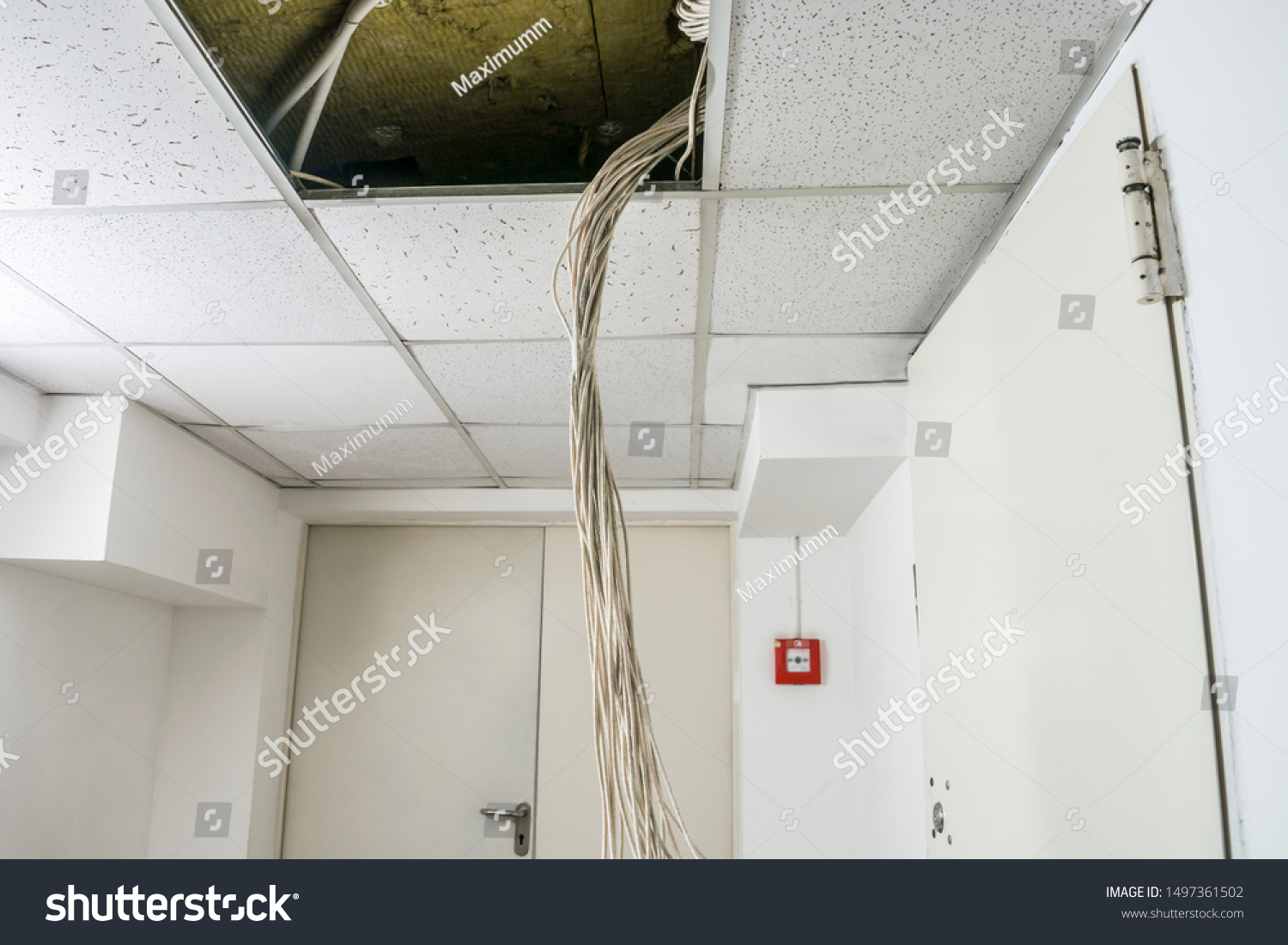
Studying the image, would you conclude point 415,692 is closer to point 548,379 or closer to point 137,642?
point 137,642

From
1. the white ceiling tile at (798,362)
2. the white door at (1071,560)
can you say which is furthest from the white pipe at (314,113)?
the white door at (1071,560)

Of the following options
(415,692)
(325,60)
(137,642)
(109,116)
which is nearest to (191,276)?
(109,116)

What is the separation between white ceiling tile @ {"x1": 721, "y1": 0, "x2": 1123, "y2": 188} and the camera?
104 cm

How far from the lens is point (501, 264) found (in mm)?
1609

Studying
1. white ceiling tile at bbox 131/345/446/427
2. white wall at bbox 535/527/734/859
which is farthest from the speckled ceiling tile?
white wall at bbox 535/527/734/859

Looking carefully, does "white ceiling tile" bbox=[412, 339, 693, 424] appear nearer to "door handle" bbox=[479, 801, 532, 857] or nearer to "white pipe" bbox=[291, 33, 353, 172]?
"white pipe" bbox=[291, 33, 353, 172]

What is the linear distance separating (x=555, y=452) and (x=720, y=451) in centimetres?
55

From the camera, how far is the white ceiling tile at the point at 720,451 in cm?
261

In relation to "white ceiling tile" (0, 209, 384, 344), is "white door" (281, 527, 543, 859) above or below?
below

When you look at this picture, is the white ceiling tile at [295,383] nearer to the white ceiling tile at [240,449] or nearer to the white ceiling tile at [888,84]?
the white ceiling tile at [240,449]

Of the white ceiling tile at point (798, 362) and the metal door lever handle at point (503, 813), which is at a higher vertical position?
the white ceiling tile at point (798, 362)

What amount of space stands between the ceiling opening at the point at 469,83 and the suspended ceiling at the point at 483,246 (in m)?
0.03

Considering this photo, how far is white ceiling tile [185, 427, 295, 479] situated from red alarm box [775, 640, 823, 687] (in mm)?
1872
